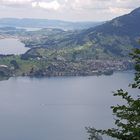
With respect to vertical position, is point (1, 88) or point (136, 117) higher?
point (136, 117)

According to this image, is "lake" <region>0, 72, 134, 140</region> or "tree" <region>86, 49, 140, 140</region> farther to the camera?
"lake" <region>0, 72, 134, 140</region>

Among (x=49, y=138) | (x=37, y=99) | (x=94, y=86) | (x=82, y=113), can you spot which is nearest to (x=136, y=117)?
(x=49, y=138)

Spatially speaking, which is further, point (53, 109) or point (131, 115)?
point (53, 109)

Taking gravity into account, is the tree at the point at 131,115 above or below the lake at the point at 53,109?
above

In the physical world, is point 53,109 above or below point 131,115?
below

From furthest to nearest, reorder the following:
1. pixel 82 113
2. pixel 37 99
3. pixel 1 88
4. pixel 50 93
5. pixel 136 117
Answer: pixel 1 88
pixel 50 93
pixel 37 99
pixel 82 113
pixel 136 117

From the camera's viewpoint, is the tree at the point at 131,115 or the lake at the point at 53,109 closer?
the tree at the point at 131,115

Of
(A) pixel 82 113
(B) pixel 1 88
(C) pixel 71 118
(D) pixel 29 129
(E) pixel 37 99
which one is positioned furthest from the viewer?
(B) pixel 1 88

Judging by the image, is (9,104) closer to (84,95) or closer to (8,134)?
(84,95)
